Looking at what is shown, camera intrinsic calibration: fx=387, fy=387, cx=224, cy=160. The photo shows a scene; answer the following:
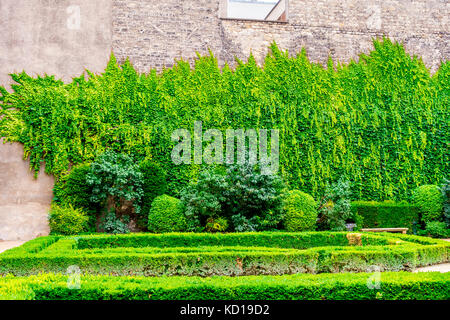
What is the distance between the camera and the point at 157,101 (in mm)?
11258

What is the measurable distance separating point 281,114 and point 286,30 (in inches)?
Answer: 117

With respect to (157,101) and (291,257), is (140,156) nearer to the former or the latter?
(157,101)

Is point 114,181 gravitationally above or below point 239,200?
above

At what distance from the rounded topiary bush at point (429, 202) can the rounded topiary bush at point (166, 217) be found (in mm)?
6731

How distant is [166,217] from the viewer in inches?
365

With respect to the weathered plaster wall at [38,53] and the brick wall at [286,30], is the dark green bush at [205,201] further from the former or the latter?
the brick wall at [286,30]

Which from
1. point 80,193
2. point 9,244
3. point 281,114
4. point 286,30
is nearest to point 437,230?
point 281,114

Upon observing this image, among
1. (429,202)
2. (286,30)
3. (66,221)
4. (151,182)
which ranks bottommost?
(66,221)

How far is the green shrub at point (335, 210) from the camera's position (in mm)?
9867

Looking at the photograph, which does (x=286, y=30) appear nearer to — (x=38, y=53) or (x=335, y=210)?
(x=335, y=210)

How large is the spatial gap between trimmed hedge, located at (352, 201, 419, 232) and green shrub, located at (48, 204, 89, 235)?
23.4 ft

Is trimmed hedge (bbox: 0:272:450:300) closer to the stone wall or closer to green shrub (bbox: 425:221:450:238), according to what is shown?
green shrub (bbox: 425:221:450:238)

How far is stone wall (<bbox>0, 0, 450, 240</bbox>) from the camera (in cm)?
1041
